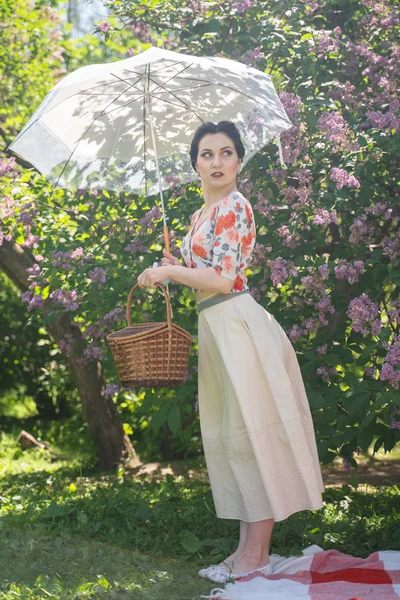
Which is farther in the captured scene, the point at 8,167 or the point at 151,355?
the point at 8,167

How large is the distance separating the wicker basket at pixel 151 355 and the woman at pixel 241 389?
0.19 m

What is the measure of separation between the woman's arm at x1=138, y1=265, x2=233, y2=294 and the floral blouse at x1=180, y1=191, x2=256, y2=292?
0.11ft

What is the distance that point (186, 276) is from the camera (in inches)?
116

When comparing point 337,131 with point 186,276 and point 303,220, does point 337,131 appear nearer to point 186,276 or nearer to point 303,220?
point 303,220

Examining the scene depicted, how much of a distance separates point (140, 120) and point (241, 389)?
143cm

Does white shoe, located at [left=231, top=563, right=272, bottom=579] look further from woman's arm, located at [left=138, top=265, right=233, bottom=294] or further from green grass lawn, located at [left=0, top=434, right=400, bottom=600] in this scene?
woman's arm, located at [left=138, top=265, right=233, bottom=294]

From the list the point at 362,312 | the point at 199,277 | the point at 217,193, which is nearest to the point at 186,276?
the point at 199,277

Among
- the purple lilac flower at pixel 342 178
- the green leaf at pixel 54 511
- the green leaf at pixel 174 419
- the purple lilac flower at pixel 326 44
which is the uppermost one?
the purple lilac flower at pixel 326 44

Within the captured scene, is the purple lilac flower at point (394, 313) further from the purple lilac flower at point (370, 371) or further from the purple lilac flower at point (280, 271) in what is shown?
the purple lilac flower at point (280, 271)

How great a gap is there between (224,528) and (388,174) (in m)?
1.87

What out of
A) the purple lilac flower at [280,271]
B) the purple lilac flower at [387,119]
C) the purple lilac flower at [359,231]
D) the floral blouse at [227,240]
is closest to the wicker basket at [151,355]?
the floral blouse at [227,240]

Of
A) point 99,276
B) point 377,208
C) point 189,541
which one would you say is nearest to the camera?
point 189,541

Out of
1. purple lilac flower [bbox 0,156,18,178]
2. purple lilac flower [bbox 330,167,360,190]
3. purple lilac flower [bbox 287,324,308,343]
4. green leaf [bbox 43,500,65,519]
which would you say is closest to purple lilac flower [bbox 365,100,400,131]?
purple lilac flower [bbox 330,167,360,190]

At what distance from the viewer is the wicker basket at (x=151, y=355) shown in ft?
9.50
